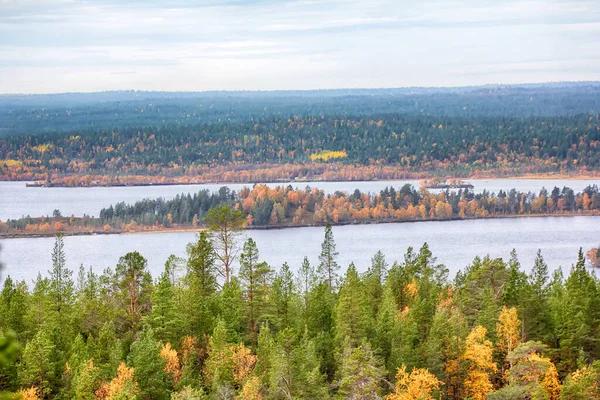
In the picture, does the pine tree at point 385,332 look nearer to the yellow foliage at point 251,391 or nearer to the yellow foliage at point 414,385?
the yellow foliage at point 414,385

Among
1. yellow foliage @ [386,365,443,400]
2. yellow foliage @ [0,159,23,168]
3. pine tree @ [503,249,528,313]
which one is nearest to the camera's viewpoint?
yellow foliage @ [386,365,443,400]

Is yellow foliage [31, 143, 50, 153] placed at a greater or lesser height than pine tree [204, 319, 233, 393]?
greater

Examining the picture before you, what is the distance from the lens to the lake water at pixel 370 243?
8544 centimetres

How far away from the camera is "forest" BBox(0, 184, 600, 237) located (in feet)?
389

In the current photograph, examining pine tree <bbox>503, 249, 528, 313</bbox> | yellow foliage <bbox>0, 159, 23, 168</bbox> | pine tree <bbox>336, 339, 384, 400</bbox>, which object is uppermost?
yellow foliage <bbox>0, 159, 23, 168</bbox>

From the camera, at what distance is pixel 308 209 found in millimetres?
129250

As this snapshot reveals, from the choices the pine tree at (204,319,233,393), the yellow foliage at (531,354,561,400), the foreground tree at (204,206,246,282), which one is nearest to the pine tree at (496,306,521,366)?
the yellow foliage at (531,354,561,400)

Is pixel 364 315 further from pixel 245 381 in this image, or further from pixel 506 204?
pixel 506 204

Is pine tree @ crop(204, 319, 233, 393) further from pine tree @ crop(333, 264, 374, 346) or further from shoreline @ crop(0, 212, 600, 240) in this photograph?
shoreline @ crop(0, 212, 600, 240)

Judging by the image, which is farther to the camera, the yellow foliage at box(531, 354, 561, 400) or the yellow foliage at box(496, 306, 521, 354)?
the yellow foliage at box(496, 306, 521, 354)

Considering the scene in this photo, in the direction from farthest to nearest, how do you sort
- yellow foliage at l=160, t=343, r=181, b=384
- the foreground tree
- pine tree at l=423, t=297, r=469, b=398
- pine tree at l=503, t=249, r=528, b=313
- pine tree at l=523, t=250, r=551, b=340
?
the foreground tree < pine tree at l=503, t=249, r=528, b=313 < pine tree at l=523, t=250, r=551, b=340 < pine tree at l=423, t=297, r=469, b=398 < yellow foliage at l=160, t=343, r=181, b=384

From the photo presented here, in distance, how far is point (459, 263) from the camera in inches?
3194

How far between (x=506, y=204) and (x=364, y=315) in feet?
347

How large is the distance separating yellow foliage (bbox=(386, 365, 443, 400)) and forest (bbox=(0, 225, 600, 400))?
0.06m
